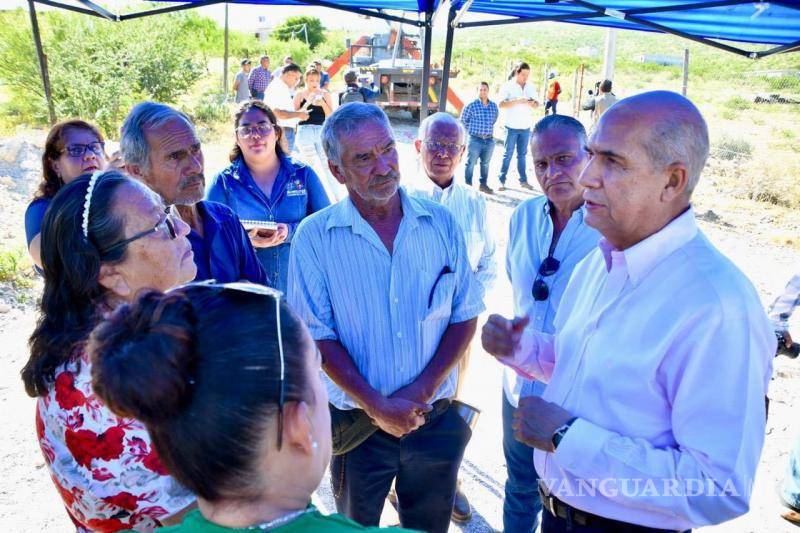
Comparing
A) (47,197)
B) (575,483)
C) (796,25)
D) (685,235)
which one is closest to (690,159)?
(685,235)

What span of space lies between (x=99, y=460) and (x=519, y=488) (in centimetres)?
187

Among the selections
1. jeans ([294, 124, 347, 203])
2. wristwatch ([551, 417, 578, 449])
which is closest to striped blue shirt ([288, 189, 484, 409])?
wristwatch ([551, 417, 578, 449])

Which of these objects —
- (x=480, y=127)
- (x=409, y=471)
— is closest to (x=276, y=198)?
(x=409, y=471)

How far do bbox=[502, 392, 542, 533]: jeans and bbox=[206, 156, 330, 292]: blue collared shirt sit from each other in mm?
1685

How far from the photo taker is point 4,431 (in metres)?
4.00

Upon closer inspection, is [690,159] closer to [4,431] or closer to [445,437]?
[445,437]

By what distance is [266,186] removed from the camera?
3699 millimetres

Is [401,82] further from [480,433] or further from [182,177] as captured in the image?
[182,177]

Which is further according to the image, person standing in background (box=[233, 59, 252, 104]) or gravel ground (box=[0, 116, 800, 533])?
person standing in background (box=[233, 59, 252, 104])

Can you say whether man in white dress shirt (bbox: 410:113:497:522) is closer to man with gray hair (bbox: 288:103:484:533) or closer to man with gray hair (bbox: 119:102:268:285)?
man with gray hair (bbox: 288:103:484:533)

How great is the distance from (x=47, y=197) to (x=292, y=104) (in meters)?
5.91

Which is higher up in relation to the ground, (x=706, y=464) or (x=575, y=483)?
(x=706, y=464)

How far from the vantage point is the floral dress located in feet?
4.95

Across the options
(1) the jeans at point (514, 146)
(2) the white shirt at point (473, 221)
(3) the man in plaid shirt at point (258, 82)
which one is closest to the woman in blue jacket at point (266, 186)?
(2) the white shirt at point (473, 221)
